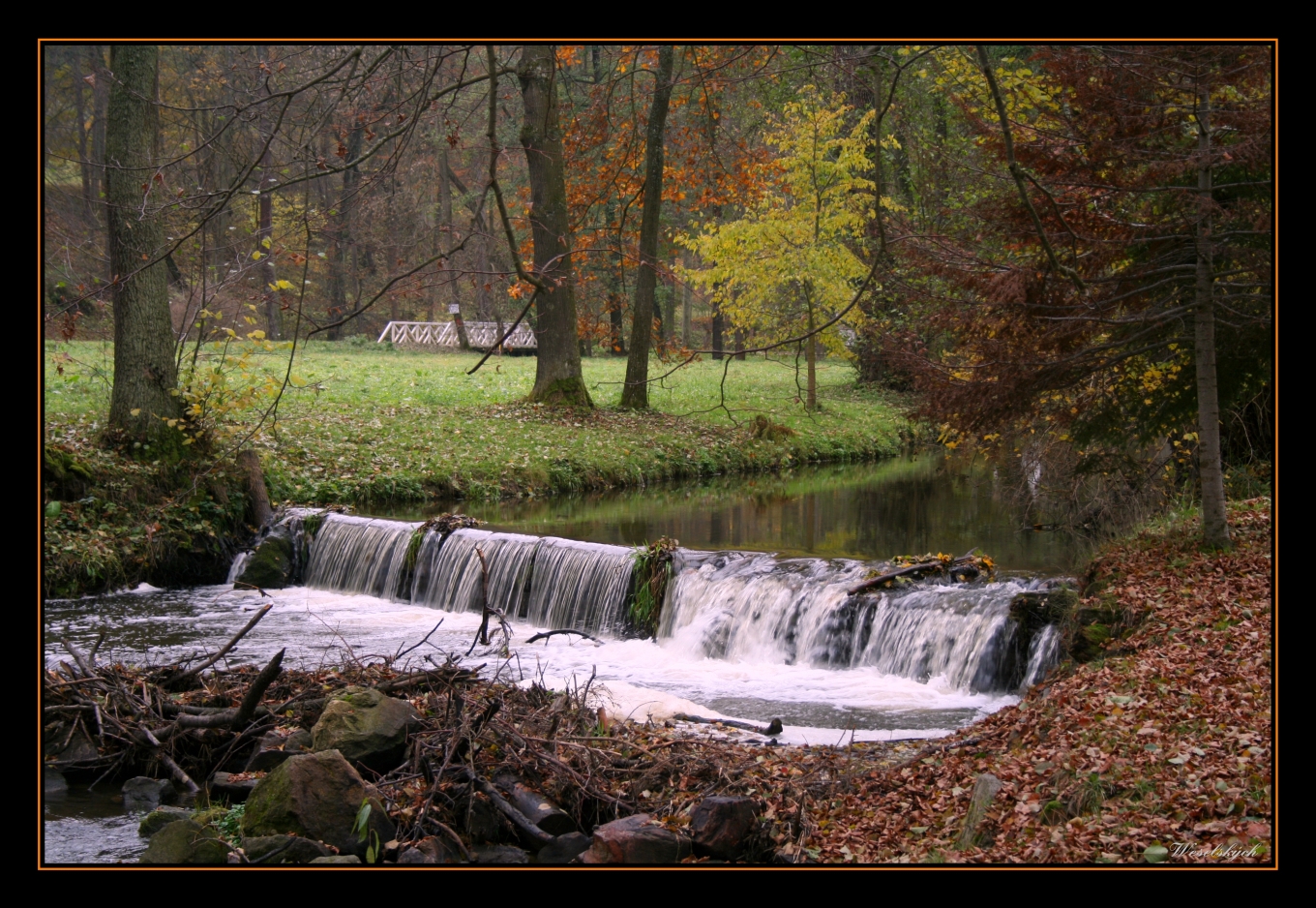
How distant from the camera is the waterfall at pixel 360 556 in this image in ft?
43.4

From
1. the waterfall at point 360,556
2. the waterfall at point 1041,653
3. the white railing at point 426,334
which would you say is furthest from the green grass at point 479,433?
the white railing at point 426,334

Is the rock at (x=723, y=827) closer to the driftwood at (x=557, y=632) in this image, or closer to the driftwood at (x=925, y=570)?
the driftwood at (x=557, y=632)

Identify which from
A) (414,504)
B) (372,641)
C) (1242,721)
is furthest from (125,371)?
(1242,721)

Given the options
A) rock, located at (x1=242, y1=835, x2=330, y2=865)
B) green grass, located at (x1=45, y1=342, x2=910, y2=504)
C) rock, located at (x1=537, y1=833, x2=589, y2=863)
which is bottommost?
rock, located at (x1=537, y1=833, x2=589, y2=863)

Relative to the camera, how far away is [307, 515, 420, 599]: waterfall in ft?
43.4

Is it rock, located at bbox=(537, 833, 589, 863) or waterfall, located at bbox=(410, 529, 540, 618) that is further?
waterfall, located at bbox=(410, 529, 540, 618)

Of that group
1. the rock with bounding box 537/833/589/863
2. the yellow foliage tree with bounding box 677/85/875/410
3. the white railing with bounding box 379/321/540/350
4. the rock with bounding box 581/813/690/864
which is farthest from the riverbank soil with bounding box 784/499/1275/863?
the white railing with bounding box 379/321/540/350

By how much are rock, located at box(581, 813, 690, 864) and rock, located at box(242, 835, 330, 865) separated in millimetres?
1327

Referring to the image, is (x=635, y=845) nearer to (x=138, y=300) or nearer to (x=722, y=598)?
(x=722, y=598)

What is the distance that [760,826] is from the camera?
5.36 metres

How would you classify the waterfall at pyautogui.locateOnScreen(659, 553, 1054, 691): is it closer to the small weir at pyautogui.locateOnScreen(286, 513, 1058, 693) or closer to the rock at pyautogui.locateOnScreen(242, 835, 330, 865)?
the small weir at pyautogui.locateOnScreen(286, 513, 1058, 693)

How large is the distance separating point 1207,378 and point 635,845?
660 centimetres

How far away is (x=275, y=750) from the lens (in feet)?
21.1

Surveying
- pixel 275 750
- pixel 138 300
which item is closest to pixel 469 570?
pixel 138 300
